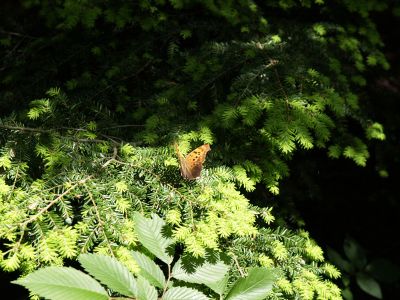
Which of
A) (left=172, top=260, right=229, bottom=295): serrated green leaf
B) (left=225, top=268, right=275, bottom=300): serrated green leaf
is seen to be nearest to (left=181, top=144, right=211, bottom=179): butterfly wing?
(left=172, top=260, right=229, bottom=295): serrated green leaf

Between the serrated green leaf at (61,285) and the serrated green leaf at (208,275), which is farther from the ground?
the serrated green leaf at (61,285)

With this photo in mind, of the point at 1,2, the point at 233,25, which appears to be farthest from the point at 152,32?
the point at 1,2

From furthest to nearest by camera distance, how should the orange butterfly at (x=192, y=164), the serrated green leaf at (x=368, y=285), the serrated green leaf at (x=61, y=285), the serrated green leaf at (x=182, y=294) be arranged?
1. the serrated green leaf at (x=368, y=285)
2. the orange butterfly at (x=192, y=164)
3. the serrated green leaf at (x=182, y=294)
4. the serrated green leaf at (x=61, y=285)

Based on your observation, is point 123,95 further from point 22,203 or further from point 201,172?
point 22,203

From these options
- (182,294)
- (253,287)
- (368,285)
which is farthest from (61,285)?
(368,285)

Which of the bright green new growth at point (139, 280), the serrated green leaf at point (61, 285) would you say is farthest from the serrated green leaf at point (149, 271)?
the serrated green leaf at point (61, 285)

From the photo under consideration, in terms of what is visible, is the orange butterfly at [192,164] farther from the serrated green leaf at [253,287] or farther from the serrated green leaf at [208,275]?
the serrated green leaf at [253,287]

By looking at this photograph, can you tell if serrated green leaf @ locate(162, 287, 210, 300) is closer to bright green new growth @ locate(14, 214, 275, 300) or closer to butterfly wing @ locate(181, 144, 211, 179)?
bright green new growth @ locate(14, 214, 275, 300)

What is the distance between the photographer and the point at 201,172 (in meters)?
1.64

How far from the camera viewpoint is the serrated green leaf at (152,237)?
1.32 m

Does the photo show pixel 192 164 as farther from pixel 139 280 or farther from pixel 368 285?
pixel 368 285

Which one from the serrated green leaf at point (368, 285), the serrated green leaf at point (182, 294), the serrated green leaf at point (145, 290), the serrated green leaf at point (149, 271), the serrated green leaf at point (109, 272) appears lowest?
the serrated green leaf at point (368, 285)

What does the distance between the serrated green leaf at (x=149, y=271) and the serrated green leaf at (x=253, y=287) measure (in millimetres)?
258

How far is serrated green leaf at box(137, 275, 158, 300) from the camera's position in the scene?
3.83ft
